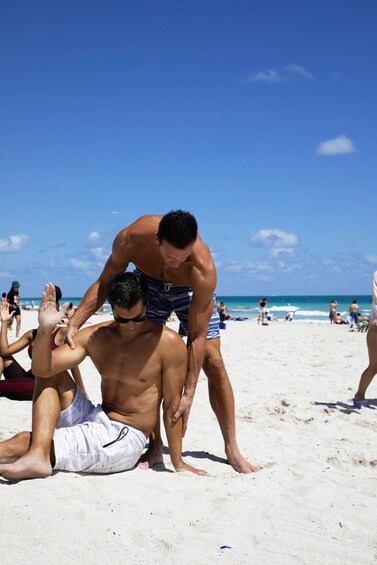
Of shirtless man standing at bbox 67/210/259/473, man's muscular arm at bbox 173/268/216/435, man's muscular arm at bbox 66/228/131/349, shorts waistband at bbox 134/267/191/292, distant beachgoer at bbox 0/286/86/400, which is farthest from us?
distant beachgoer at bbox 0/286/86/400

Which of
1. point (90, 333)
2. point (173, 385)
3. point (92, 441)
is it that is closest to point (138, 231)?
point (90, 333)

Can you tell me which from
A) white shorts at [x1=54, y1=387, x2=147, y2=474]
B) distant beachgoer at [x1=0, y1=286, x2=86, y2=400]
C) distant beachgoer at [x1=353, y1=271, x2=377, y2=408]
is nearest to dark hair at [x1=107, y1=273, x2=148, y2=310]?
white shorts at [x1=54, y1=387, x2=147, y2=474]

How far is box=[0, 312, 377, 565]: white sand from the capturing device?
2.53 meters

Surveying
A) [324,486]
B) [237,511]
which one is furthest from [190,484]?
[324,486]

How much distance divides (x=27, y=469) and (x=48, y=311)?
0.91 m

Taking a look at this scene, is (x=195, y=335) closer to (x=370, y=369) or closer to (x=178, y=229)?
(x=178, y=229)

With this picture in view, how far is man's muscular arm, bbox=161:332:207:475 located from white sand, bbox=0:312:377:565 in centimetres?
15

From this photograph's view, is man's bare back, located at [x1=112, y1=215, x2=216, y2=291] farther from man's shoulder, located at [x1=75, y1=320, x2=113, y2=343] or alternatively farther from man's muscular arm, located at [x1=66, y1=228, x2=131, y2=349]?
man's shoulder, located at [x1=75, y1=320, x2=113, y2=343]

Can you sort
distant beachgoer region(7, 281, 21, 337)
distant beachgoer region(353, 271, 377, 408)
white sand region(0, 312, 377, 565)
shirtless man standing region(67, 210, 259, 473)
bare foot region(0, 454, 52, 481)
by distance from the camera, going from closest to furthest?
white sand region(0, 312, 377, 565) → bare foot region(0, 454, 52, 481) → shirtless man standing region(67, 210, 259, 473) → distant beachgoer region(353, 271, 377, 408) → distant beachgoer region(7, 281, 21, 337)

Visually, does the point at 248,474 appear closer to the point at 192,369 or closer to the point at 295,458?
the point at 295,458

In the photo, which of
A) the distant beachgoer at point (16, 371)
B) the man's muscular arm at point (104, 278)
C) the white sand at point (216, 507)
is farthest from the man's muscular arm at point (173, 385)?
the distant beachgoer at point (16, 371)

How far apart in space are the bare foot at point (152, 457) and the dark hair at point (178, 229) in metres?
1.63

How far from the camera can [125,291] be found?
3.32 metres

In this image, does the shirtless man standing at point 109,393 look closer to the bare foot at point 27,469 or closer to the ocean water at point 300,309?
the bare foot at point 27,469
